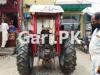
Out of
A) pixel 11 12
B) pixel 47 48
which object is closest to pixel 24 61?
pixel 47 48

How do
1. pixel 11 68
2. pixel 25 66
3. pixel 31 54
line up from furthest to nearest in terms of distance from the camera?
pixel 11 68 < pixel 31 54 < pixel 25 66

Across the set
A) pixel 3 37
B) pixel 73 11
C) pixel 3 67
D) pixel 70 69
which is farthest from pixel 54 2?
pixel 70 69

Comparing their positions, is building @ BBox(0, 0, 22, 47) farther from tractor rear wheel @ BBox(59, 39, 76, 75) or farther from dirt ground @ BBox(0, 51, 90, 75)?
tractor rear wheel @ BBox(59, 39, 76, 75)

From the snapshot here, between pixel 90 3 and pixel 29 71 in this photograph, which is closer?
pixel 29 71

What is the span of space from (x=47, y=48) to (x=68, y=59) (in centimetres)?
84

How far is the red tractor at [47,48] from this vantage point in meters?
10.7

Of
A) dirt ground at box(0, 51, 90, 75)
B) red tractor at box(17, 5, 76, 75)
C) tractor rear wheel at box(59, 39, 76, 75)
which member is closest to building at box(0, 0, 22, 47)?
dirt ground at box(0, 51, 90, 75)

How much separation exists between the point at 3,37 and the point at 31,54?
6.12 metres

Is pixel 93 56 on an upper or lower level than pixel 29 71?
upper

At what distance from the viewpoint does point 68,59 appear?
10734mm

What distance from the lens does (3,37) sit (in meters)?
17.2

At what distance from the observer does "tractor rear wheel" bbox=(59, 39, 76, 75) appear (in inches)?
421

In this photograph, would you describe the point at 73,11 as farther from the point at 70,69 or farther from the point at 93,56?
the point at 93,56

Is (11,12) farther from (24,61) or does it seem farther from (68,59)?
(68,59)
